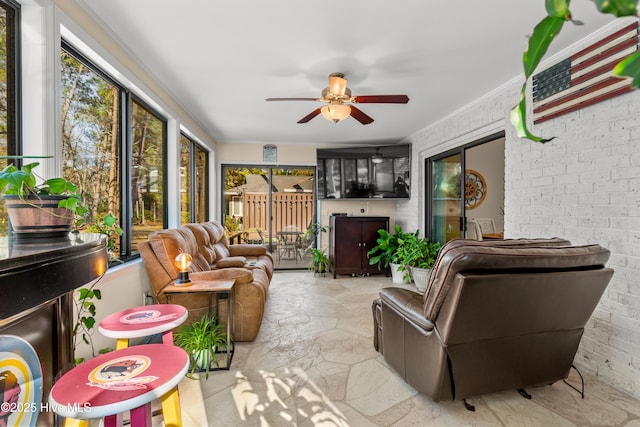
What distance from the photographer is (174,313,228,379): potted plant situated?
220 cm

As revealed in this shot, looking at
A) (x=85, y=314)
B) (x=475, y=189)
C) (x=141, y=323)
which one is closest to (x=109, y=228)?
(x=85, y=314)

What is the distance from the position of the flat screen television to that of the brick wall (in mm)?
2385

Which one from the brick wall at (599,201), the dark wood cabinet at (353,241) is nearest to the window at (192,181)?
the dark wood cabinet at (353,241)

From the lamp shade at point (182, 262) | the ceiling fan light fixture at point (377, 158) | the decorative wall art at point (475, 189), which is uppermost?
the ceiling fan light fixture at point (377, 158)

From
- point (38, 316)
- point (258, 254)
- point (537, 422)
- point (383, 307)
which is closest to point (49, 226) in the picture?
point (38, 316)

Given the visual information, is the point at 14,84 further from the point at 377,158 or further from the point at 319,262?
the point at 377,158

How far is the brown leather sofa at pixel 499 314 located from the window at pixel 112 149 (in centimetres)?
244

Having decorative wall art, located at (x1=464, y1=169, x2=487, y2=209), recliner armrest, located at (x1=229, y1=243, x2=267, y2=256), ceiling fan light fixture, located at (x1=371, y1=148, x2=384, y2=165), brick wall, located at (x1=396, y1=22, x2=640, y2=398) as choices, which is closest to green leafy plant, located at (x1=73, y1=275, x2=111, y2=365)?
recliner armrest, located at (x1=229, y1=243, x2=267, y2=256)

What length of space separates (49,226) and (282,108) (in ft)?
9.64

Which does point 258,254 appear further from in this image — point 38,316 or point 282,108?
point 38,316

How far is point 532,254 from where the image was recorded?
5.05 feet

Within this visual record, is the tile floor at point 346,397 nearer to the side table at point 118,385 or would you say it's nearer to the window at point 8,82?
the side table at point 118,385

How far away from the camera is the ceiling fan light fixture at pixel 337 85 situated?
8.32 ft

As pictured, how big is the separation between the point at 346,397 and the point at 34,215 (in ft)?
6.09
